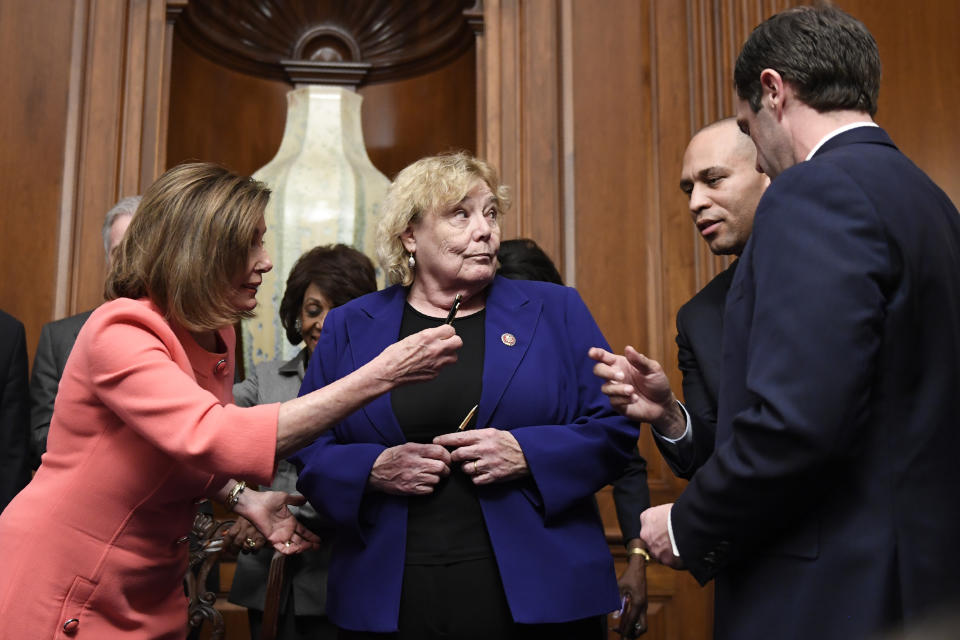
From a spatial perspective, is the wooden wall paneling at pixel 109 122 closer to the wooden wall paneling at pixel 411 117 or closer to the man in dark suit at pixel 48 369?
the man in dark suit at pixel 48 369

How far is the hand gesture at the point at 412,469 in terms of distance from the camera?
199 centimetres

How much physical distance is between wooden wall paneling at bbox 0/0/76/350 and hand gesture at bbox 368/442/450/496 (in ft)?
7.60

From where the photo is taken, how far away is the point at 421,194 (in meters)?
2.31

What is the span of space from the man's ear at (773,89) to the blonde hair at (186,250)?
992 mm

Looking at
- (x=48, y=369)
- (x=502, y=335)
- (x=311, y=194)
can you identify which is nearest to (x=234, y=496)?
(x=502, y=335)

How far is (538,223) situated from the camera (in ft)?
12.8

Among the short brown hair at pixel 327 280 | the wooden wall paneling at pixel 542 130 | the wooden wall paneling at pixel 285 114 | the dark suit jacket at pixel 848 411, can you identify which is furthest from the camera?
the wooden wall paneling at pixel 285 114

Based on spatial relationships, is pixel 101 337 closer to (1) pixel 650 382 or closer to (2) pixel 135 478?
(2) pixel 135 478

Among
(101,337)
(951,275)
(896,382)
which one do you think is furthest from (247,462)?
(951,275)

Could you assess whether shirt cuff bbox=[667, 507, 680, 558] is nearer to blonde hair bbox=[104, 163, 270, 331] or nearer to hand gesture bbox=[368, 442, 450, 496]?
hand gesture bbox=[368, 442, 450, 496]

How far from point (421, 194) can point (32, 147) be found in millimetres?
2304

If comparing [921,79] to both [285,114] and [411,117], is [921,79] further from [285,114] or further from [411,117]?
[285,114]

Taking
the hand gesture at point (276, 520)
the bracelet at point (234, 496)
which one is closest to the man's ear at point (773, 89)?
the hand gesture at point (276, 520)

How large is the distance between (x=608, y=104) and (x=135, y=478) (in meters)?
2.82
